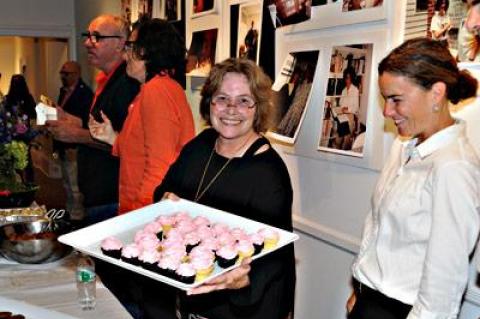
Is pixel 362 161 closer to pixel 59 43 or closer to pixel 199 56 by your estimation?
pixel 199 56

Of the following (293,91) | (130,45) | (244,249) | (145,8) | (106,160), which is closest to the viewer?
(244,249)

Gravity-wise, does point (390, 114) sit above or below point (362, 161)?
above

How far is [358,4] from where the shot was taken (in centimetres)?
177

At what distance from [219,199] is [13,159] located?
0.91m

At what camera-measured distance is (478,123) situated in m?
1.40

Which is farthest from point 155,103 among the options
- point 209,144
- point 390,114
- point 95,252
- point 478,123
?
point 478,123

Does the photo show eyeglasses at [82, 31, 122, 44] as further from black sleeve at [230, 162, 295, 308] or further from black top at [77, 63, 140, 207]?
black sleeve at [230, 162, 295, 308]

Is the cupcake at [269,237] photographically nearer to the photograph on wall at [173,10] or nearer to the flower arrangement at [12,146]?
the flower arrangement at [12,146]

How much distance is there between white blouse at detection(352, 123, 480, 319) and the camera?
117cm

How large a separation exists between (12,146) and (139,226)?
78 cm

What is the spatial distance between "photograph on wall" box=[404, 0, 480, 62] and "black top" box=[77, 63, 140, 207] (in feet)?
4.26

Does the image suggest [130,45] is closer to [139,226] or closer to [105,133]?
[105,133]

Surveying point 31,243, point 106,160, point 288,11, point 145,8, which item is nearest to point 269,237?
point 31,243

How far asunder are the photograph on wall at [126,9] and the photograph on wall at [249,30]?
1.82m
